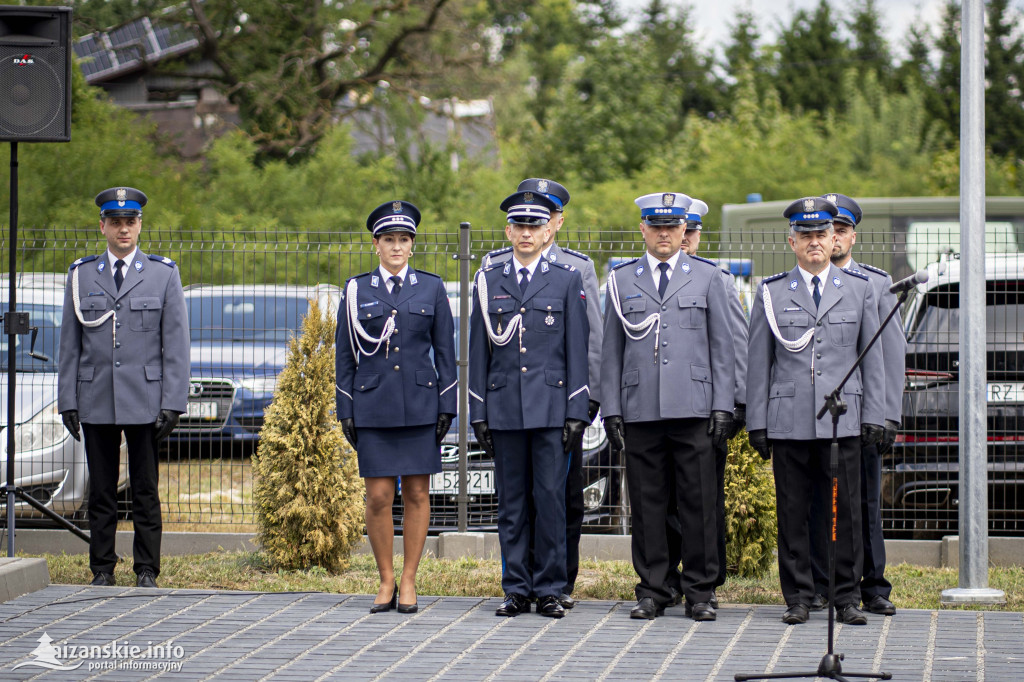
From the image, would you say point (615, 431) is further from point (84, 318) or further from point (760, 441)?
point (84, 318)

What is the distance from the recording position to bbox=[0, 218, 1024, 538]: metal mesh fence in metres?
8.66

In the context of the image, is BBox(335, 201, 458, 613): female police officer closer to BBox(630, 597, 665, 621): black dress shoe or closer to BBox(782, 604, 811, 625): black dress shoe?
BBox(630, 597, 665, 621): black dress shoe

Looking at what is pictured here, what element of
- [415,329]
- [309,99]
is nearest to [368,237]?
[415,329]

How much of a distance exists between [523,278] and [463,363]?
2.18m

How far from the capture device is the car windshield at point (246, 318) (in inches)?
362

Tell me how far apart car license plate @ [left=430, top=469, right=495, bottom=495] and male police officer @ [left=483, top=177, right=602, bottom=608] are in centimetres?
175

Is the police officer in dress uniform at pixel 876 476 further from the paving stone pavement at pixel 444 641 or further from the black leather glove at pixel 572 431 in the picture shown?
the black leather glove at pixel 572 431

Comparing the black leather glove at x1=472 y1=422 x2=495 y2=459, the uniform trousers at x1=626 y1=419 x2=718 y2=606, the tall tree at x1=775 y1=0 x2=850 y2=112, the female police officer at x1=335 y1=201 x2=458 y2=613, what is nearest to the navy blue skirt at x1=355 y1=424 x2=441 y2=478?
the female police officer at x1=335 y1=201 x2=458 y2=613

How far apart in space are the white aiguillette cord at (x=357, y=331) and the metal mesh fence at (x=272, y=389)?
1.69 m

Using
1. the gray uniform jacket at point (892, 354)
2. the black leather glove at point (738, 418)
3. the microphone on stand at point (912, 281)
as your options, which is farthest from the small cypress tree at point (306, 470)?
the microphone on stand at point (912, 281)

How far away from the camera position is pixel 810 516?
6891 mm

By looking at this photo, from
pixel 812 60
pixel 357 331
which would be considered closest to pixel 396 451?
pixel 357 331

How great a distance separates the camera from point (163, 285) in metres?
7.94

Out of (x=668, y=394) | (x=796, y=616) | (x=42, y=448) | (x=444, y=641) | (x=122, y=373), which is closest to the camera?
(x=444, y=641)
